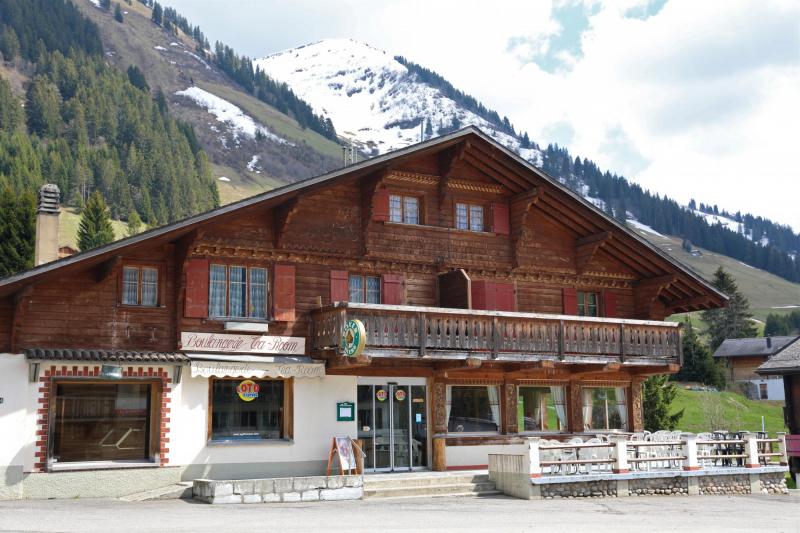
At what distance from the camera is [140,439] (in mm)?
21000

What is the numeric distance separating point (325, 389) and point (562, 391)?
7705 millimetres

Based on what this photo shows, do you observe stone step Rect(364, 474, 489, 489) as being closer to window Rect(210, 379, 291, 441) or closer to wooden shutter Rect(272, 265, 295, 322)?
window Rect(210, 379, 291, 441)

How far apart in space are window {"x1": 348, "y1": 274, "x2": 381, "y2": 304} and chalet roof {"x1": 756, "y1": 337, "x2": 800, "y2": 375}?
604 inches

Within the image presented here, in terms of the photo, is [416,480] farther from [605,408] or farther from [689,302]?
[689,302]

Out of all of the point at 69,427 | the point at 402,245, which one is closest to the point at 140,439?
the point at 69,427

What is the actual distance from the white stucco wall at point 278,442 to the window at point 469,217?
229 inches

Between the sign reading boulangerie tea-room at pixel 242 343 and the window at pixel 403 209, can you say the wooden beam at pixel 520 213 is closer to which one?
the window at pixel 403 209

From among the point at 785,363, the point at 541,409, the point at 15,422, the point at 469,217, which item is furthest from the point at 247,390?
the point at 785,363

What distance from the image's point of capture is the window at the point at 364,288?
79.3ft

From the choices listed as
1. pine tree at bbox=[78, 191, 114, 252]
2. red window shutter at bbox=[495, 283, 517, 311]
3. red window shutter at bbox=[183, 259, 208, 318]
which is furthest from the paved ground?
pine tree at bbox=[78, 191, 114, 252]

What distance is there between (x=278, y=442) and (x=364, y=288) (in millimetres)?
4775

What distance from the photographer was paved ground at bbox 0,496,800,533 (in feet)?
49.9

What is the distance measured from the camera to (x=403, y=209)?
25328 millimetres

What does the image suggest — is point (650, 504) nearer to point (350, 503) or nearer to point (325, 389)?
point (350, 503)
